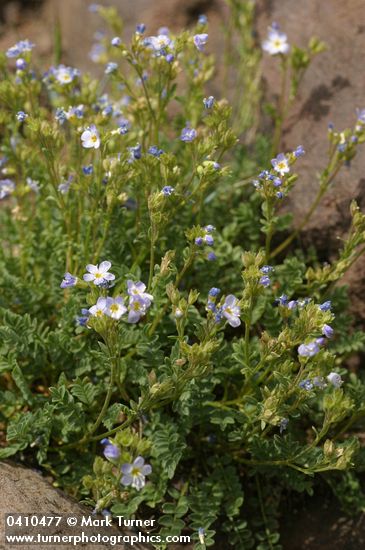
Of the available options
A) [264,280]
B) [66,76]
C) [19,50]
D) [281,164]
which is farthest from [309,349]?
[19,50]

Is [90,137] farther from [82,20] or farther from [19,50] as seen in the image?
[82,20]

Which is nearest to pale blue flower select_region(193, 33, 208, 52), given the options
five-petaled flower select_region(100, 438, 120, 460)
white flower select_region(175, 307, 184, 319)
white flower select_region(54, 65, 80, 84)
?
white flower select_region(54, 65, 80, 84)

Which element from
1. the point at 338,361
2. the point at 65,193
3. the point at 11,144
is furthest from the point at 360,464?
the point at 11,144

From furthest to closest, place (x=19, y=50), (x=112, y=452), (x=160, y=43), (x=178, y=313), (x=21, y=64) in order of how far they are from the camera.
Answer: (x=19, y=50), (x=21, y=64), (x=160, y=43), (x=178, y=313), (x=112, y=452)

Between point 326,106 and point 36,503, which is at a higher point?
point 326,106

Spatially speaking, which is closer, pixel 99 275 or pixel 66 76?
pixel 99 275

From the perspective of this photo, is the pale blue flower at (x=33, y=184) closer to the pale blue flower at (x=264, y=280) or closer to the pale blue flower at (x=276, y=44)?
the pale blue flower at (x=264, y=280)

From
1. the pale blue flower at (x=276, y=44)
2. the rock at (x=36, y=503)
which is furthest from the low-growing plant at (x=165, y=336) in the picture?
the pale blue flower at (x=276, y=44)
